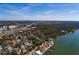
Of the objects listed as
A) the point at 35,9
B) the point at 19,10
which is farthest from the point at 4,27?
the point at 35,9

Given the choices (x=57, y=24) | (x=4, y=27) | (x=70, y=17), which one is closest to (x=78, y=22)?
(x=70, y=17)

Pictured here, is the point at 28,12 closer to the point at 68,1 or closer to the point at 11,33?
the point at 11,33

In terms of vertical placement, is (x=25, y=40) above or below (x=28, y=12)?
below

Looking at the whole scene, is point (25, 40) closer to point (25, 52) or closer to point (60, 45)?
point (25, 52)
